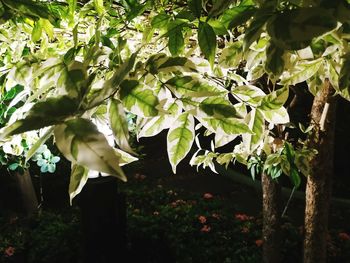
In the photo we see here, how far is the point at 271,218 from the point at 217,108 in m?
2.76

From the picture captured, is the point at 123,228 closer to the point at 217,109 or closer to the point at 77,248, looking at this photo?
the point at 77,248

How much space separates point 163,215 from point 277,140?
387 cm

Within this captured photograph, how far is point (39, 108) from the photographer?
0.62 meters

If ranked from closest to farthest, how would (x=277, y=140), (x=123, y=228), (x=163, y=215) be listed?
(x=277, y=140)
(x=123, y=228)
(x=163, y=215)

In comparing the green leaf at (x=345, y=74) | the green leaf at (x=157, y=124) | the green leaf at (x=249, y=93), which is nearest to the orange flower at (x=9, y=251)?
the green leaf at (x=157, y=124)

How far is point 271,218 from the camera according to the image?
133 inches

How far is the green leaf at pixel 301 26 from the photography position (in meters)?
0.64

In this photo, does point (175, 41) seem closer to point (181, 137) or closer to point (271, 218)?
point (181, 137)

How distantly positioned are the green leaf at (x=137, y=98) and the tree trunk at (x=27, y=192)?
506 centimetres

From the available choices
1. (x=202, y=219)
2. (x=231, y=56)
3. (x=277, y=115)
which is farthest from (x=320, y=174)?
(x=202, y=219)

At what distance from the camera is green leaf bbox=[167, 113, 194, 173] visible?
979 millimetres

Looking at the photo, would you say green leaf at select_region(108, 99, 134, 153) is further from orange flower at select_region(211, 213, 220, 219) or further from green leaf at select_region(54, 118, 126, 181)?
orange flower at select_region(211, 213, 220, 219)

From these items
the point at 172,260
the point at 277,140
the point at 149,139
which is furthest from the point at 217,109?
the point at 149,139

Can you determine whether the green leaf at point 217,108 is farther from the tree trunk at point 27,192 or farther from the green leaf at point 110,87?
the tree trunk at point 27,192
